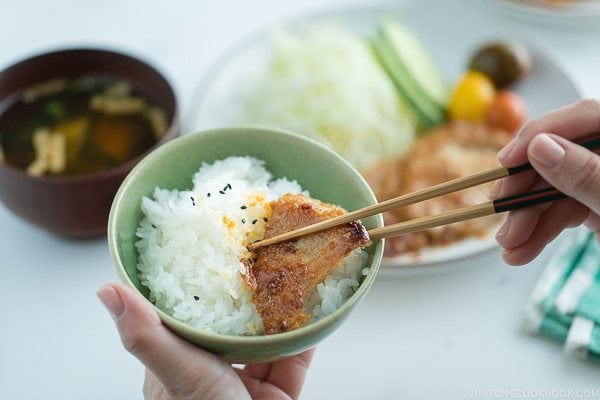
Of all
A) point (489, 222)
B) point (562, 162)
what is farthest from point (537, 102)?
point (562, 162)

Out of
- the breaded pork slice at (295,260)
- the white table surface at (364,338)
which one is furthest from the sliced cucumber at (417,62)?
the breaded pork slice at (295,260)

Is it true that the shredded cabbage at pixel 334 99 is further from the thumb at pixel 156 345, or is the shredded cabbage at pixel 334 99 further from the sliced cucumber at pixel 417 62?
the thumb at pixel 156 345

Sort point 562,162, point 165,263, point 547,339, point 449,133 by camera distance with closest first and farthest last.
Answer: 1. point 562,162
2. point 165,263
3. point 547,339
4. point 449,133

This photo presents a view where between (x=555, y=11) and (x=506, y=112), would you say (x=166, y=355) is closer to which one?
(x=506, y=112)

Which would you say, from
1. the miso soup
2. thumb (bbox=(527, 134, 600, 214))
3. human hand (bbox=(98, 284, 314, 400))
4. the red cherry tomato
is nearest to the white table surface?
the miso soup

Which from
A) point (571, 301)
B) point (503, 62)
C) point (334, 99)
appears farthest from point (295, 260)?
point (503, 62)

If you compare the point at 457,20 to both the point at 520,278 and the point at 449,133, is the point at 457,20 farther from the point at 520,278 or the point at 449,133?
the point at 520,278

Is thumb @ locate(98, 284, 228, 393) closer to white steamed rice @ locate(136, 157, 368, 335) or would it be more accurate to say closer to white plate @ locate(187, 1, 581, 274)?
white steamed rice @ locate(136, 157, 368, 335)
